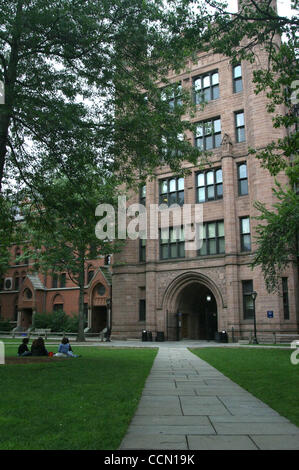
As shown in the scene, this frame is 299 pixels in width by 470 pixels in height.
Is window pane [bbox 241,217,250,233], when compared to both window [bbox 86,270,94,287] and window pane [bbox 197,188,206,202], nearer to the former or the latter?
window pane [bbox 197,188,206,202]

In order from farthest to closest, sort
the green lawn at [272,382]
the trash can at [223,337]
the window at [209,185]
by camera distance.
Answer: the window at [209,185] < the trash can at [223,337] < the green lawn at [272,382]

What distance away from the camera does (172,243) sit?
3166cm

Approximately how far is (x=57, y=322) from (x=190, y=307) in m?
15.4

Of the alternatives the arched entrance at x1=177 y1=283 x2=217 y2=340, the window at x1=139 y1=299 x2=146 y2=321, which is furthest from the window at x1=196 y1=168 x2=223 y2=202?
the window at x1=139 y1=299 x2=146 y2=321

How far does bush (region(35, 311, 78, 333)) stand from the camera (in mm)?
39719

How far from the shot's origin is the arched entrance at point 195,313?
31.9 metres

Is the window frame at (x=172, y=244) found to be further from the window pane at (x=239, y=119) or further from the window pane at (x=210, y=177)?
the window pane at (x=239, y=119)

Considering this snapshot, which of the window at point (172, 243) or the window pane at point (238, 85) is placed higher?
the window pane at point (238, 85)

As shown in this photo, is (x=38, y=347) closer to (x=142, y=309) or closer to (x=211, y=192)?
(x=142, y=309)

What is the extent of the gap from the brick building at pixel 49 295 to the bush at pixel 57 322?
52.8 inches

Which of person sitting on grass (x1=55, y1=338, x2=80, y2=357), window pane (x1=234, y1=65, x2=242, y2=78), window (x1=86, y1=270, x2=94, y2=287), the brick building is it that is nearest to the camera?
person sitting on grass (x1=55, y1=338, x2=80, y2=357)

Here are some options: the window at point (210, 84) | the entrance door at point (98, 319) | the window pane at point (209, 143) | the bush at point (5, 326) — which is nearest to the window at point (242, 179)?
the window pane at point (209, 143)

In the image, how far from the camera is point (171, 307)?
31.0 metres

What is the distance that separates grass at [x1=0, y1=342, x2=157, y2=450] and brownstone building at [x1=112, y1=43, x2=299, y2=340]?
18.3m
